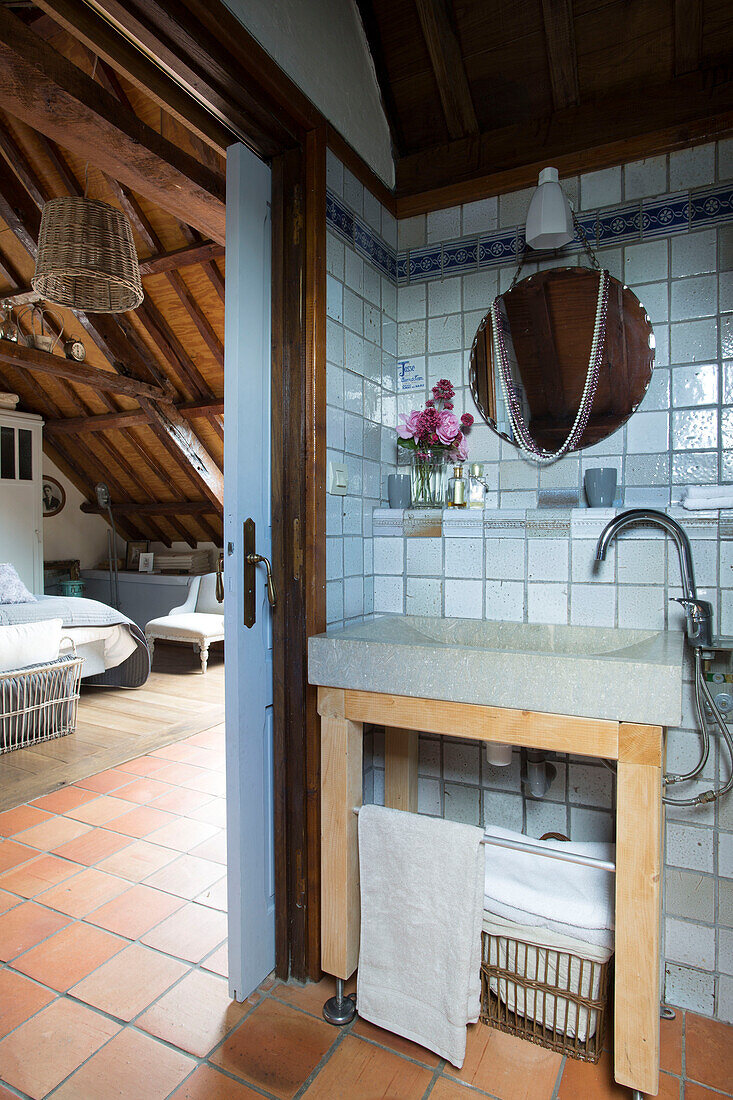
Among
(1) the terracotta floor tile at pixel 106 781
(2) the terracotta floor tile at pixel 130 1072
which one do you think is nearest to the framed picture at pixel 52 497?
(1) the terracotta floor tile at pixel 106 781

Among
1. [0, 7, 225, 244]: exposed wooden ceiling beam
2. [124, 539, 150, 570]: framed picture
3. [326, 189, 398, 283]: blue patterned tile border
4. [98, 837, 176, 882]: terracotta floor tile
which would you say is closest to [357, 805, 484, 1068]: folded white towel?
[98, 837, 176, 882]: terracotta floor tile

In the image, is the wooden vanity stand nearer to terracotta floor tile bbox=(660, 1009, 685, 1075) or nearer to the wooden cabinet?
terracotta floor tile bbox=(660, 1009, 685, 1075)

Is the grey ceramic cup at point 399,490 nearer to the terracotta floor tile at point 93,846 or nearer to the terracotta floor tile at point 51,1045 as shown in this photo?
the terracotta floor tile at point 51,1045

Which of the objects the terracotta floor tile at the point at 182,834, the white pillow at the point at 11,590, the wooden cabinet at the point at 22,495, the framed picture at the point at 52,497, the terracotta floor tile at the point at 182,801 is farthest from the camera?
the framed picture at the point at 52,497

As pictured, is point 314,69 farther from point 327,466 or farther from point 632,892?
point 632,892

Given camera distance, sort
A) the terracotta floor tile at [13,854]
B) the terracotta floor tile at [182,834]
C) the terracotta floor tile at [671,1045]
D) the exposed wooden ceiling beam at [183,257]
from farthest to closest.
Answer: the exposed wooden ceiling beam at [183,257]
the terracotta floor tile at [182,834]
the terracotta floor tile at [13,854]
the terracotta floor tile at [671,1045]

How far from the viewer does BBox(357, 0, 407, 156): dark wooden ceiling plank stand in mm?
1772

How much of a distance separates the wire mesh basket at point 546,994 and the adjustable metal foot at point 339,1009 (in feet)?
1.04

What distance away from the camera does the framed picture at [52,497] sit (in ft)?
22.9

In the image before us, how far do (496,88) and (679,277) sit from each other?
78cm

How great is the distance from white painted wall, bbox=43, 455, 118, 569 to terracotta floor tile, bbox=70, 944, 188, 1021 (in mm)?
6173

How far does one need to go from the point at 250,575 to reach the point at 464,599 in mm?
650

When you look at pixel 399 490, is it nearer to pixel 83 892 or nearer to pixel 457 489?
pixel 457 489

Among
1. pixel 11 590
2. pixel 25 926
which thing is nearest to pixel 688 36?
pixel 25 926
